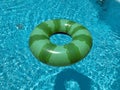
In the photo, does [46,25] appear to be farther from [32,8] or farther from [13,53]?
[32,8]

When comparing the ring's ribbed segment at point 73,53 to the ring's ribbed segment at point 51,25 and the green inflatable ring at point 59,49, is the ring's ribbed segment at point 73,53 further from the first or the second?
the ring's ribbed segment at point 51,25

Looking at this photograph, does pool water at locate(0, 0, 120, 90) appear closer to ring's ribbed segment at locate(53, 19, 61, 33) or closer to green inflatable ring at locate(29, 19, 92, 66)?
ring's ribbed segment at locate(53, 19, 61, 33)

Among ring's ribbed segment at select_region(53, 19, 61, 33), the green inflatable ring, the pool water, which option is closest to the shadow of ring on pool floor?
the pool water

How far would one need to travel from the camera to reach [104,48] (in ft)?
16.2

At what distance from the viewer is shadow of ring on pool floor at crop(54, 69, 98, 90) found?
434cm

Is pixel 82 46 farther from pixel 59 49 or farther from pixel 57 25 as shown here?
pixel 57 25

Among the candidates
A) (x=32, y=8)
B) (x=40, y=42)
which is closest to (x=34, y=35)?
(x=40, y=42)

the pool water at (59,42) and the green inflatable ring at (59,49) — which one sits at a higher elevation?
the green inflatable ring at (59,49)

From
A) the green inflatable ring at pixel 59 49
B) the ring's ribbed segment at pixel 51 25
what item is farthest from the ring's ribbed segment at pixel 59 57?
the ring's ribbed segment at pixel 51 25

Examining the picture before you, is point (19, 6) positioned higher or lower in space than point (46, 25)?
lower

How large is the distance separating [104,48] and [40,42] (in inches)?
83.1

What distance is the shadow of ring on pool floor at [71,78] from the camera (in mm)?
4343

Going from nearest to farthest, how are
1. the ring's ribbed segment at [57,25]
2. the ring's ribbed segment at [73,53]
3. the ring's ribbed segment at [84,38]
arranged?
1. the ring's ribbed segment at [73,53]
2. the ring's ribbed segment at [84,38]
3. the ring's ribbed segment at [57,25]

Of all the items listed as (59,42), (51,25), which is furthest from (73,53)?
(59,42)
